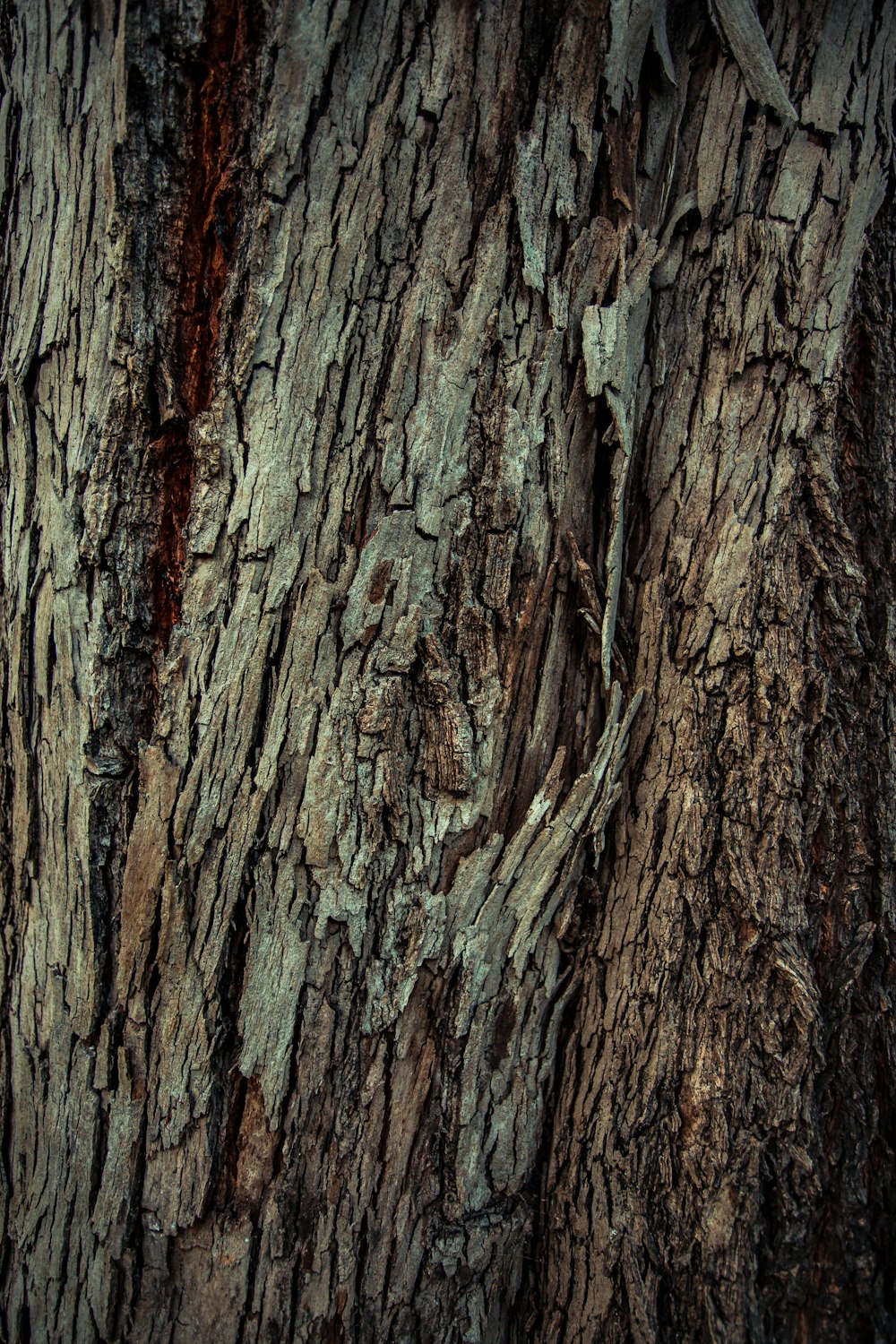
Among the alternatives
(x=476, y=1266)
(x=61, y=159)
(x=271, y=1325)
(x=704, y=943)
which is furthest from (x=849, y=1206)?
(x=61, y=159)

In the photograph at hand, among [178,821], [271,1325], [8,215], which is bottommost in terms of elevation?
[271,1325]

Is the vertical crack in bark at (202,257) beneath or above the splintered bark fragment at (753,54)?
beneath

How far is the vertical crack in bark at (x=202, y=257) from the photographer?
142 cm

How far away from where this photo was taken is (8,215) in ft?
5.15

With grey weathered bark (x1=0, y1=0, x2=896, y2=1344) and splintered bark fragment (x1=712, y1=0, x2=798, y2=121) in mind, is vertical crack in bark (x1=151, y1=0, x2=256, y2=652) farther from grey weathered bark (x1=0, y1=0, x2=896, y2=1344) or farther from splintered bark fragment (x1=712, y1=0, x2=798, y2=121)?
splintered bark fragment (x1=712, y1=0, x2=798, y2=121)

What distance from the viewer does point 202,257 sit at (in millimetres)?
1474

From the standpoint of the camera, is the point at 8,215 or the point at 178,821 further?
the point at 8,215

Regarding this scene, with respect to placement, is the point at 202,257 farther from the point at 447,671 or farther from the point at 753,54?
the point at 753,54

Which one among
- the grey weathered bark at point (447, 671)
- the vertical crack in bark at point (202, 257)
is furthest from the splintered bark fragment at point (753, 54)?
the vertical crack in bark at point (202, 257)

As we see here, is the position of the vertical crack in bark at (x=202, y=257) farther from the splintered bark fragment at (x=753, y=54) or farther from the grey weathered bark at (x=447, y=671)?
the splintered bark fragment at (x=753, y=54)

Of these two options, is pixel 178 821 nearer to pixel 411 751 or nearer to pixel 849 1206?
pixel 411 751

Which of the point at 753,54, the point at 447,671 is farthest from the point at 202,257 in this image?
the point at 753,54

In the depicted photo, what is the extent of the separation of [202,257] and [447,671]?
900 mm

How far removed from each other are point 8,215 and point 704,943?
6.61ft
